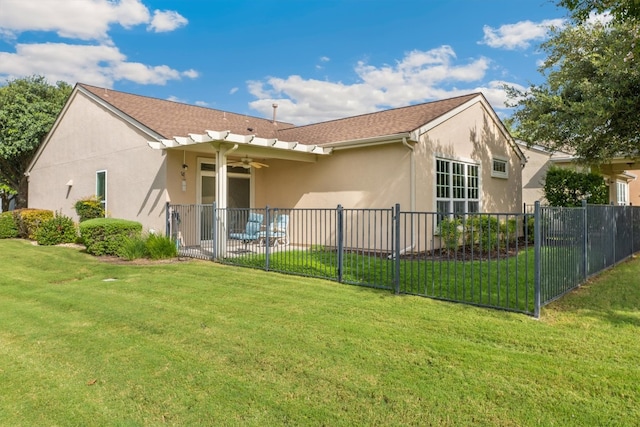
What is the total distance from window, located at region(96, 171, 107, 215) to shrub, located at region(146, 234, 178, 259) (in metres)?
4.93

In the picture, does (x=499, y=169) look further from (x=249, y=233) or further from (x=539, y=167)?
(x=249, y=233)

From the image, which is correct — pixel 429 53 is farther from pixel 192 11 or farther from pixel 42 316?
pixel 42 316

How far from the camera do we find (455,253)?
589 centimetres

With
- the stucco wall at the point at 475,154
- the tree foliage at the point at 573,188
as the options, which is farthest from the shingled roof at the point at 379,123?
the tree foliage at the point at 573,188

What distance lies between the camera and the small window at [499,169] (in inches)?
566

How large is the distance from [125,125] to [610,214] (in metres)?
14.1

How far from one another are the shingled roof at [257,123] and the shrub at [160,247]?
3396mm

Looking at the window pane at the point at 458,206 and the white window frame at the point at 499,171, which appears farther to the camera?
the white window frame at the point at 499,171

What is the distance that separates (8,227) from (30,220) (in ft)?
4.97

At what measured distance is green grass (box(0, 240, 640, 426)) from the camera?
9.66 feet

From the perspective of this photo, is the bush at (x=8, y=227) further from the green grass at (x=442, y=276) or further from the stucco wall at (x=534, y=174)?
the stucco wall at (x=534, y=174)

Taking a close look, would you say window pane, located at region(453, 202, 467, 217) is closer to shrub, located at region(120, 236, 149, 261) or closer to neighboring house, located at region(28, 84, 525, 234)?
neighboring house, located at region(28, 84, 525, 234)

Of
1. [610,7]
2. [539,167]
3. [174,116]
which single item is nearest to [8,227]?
[174,116]

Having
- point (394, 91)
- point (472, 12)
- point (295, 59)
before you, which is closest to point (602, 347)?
point (472, 12)
